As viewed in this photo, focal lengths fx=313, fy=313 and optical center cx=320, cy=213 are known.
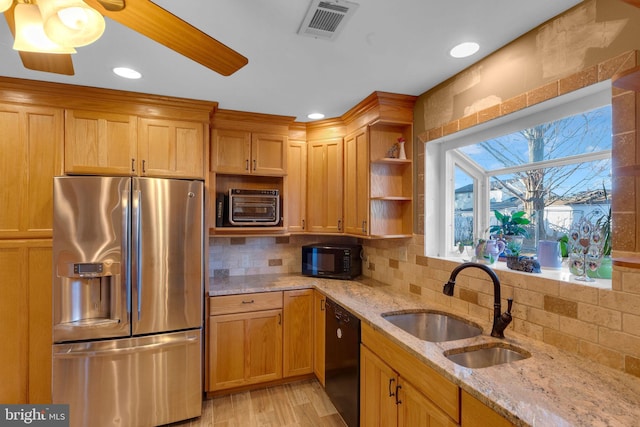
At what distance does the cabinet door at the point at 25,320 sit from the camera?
6.88 feet

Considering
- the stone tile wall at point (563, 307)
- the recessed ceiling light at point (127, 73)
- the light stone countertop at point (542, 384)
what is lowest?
the light stone countertop at point (542, 384)

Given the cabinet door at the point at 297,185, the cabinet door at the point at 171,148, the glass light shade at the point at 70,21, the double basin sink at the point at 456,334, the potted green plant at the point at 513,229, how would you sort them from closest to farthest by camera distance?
the glass light shade at the point at 70,21 → the double basin sink at the point at 456,334 → the potted green plant at the point at 513,229 → the cabinet door at the point at 171,148 → the cabinet door at the point at 297,185

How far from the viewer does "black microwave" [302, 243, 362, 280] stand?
114 inches

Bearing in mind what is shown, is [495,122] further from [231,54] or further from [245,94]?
[245,94]

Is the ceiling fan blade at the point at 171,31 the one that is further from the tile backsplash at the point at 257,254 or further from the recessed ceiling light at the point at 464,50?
the tile backsplash at the point at 257,254

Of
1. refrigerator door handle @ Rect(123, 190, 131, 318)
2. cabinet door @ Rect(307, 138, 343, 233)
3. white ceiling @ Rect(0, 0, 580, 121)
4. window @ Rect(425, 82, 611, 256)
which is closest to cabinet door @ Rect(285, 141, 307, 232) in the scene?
cabinet door @ Rect(307, 138, 343, 233)

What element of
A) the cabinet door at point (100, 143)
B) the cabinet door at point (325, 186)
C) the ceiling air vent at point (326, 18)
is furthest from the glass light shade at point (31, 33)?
the cabinet door at point (325, 186)

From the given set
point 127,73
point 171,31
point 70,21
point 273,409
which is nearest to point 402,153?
point 171,31

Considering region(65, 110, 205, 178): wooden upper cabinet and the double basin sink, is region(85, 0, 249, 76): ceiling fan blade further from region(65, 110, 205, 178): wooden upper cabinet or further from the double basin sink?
the double basin sink

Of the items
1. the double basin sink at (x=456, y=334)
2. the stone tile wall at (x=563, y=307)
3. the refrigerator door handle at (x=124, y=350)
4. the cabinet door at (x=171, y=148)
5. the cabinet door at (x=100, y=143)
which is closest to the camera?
the stone tile wall at (x=563, y=307)

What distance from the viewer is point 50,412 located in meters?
2.04

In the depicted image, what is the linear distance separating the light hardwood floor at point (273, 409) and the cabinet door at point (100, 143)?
1.91 meters

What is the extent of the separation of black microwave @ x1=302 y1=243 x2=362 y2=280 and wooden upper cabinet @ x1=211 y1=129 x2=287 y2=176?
2.67 ft

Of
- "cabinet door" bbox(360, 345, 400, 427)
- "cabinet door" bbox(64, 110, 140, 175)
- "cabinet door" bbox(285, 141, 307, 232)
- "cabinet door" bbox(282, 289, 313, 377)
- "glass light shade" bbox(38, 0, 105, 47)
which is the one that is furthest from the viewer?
"cabinet door" bbox(285, 141, 307, 232)
